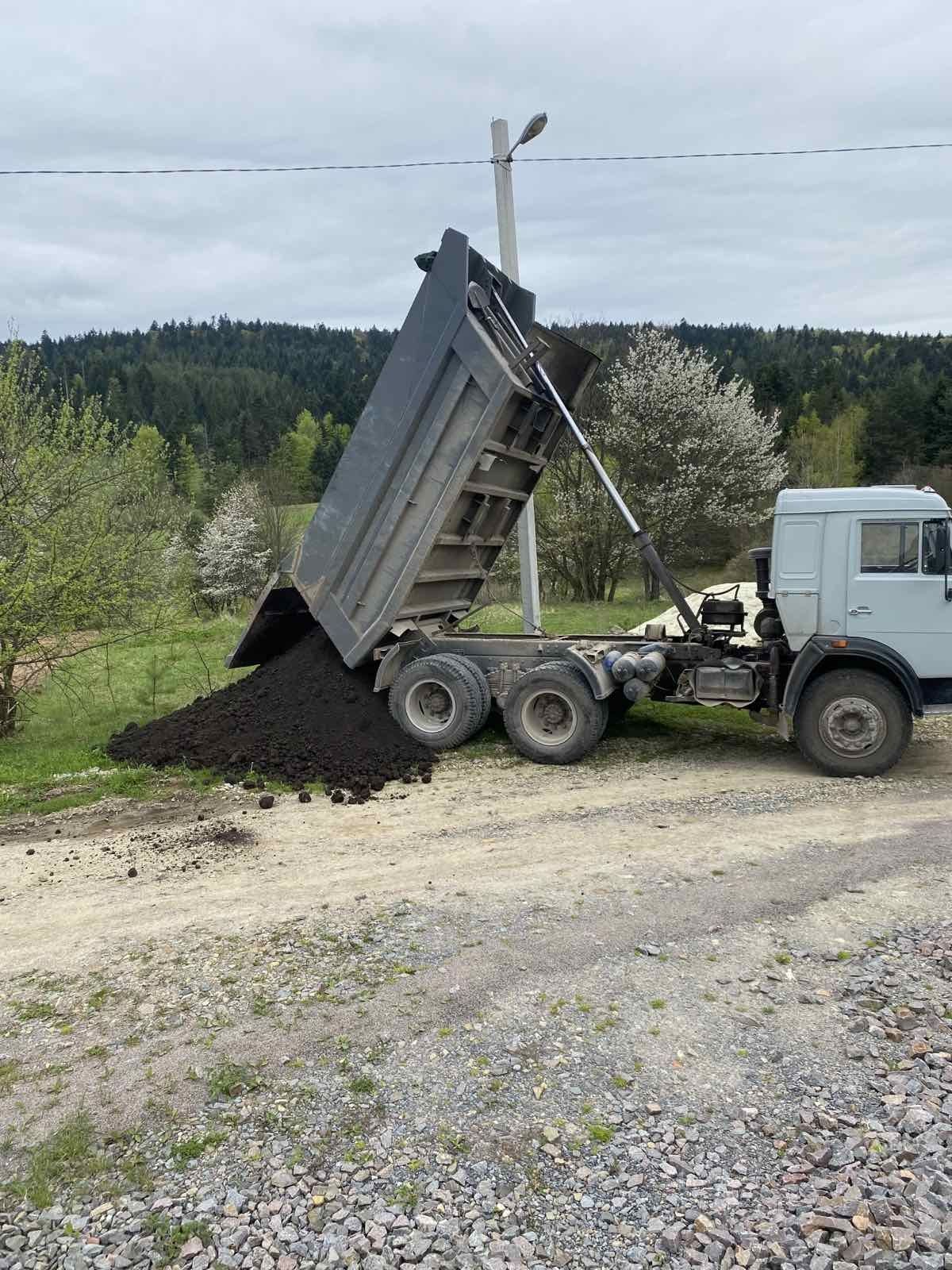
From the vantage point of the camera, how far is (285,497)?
4012cm

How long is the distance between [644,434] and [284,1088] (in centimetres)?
2303

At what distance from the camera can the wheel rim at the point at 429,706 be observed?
9.77 meters

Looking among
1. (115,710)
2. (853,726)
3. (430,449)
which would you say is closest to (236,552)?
(115,710)

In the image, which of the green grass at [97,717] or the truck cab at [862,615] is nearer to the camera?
the truck cab at [862,615]

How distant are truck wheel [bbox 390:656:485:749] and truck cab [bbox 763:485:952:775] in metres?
3.15

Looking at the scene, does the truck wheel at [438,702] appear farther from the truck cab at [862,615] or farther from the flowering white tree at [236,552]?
the flowering white tree at [236,552]

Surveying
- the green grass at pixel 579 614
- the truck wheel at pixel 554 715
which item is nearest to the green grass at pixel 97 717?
the truck wheel at pixel 554 715

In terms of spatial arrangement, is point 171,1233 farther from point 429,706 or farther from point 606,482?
point 606,482

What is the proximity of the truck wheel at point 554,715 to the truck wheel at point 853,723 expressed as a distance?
6.57 ft

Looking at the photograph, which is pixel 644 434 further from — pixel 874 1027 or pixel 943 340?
pixel 943 340

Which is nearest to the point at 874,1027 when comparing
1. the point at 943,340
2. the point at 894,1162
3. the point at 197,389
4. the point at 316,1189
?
the point at 894,1162

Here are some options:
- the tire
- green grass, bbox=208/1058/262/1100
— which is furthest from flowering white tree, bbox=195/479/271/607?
green grass, bbox=208/1058/262/1100

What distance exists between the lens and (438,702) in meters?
9.89

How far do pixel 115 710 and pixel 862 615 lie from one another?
9.77 metres
